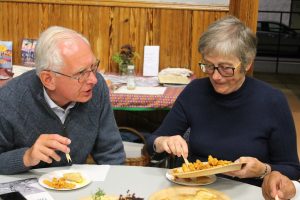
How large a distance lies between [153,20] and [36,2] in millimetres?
992

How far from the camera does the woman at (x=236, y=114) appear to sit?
1902 mm

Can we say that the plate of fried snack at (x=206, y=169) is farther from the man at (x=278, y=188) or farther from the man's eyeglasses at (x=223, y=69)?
the man's eyeglasses at (x=223, y=69)

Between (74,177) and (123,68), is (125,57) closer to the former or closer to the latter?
(123,68)

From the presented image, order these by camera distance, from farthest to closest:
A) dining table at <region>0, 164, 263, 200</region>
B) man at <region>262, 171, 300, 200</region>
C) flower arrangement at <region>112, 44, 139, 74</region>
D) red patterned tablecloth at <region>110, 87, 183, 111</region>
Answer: flower arrangement at <region>112, 44, 139, 74</region> → red patterned tablecloth at <region>110, 87, 183, 111</region> → dining table at <region>0, 164, 263, 200</region> → man at <region>262, 171, 300, 200</region>

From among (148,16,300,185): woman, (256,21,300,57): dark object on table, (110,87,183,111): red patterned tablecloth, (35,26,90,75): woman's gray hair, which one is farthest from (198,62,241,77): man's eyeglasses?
(256,21,300,57): dark object on table

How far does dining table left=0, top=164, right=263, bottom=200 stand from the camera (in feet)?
5.24

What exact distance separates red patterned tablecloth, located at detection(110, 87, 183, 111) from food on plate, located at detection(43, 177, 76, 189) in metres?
1.52

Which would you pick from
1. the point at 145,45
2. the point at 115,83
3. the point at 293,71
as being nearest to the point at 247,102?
the point at 115,83

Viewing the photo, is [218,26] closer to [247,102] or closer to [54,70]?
[247,102]

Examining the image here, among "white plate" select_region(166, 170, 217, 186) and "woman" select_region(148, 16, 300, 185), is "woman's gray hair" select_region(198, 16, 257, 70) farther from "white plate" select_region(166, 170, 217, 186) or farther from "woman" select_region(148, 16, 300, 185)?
"white plate" select_region(166, 170, 217, 186)

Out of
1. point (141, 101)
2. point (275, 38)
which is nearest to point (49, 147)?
point (141, 101)

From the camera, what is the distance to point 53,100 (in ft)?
6.38

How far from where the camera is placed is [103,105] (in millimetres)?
2068

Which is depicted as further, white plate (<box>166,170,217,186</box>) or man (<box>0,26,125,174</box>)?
man (<box>0,26,125,174</box>)
